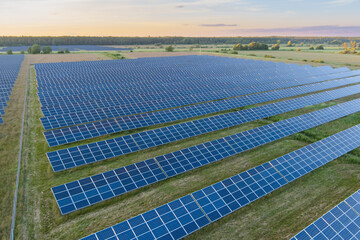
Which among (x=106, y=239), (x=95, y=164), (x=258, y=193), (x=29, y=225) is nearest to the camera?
(x=106, y=239)

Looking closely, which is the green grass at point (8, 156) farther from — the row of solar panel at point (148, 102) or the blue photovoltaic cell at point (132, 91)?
the row of solar panel at point (148, 102)

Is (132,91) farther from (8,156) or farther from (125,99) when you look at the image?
(8,156)

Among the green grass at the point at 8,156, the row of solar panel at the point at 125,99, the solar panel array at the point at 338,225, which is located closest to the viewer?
the solar panel array at the point at 338,225

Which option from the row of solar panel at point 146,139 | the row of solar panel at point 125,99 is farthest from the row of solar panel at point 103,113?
the row of solar panel at point 146,139

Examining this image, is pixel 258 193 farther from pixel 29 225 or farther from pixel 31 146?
pixel 31 146

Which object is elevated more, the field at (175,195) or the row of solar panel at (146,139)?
the row of solar panel at (146,139)

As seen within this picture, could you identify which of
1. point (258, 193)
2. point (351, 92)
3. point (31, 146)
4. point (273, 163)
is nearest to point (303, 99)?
point (351, 92)
